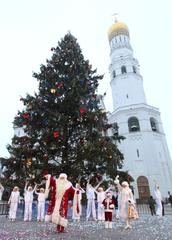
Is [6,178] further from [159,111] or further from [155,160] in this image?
[159,111]

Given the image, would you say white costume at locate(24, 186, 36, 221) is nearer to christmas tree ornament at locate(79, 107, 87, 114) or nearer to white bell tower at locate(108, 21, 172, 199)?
christmas tree ornament at locate(79, 107, 87, 114)

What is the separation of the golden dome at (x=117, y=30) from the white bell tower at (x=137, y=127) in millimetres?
449

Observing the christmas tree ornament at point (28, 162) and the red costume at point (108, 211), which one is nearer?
the red costume at point (108, 211)

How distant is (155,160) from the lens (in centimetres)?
3250

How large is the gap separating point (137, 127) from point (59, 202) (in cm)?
2889

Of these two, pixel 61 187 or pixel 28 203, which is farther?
pixel 28 203

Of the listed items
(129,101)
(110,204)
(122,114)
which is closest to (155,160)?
(122,114)

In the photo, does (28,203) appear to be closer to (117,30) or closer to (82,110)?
(82,110)

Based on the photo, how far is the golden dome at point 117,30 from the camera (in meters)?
45.8

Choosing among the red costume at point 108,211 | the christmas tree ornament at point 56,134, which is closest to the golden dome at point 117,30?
the christmas tree ornament at point 56,134

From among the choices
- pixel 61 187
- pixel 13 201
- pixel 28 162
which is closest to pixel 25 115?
pixel 28 162

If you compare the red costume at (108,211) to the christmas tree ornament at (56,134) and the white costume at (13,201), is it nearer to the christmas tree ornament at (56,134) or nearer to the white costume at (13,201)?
the christmas tree ornament at (56,134)

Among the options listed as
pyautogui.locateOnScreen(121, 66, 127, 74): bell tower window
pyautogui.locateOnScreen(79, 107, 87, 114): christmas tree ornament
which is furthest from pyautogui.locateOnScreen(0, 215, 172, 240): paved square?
pyautogui.locateOnScreen(121, 66, 127, 74): bell tower window

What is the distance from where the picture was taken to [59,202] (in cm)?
784
